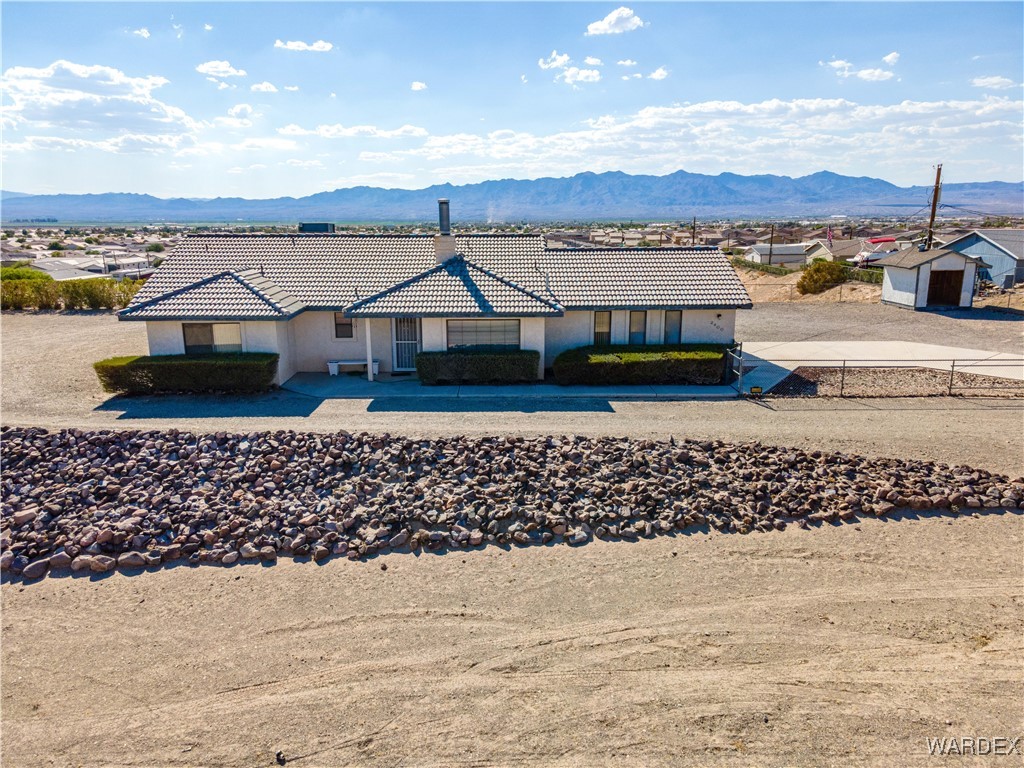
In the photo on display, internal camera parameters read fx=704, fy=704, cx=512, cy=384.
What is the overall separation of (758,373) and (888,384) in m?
3.53

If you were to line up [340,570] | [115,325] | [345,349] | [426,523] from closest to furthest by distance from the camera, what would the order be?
[340,570] → [426,523] → [345,349] → [115,325]

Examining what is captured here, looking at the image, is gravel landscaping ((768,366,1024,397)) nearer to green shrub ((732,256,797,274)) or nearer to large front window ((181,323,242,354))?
large front window ((181,323,242,354))

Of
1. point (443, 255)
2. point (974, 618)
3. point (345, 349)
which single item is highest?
point (443, 255)

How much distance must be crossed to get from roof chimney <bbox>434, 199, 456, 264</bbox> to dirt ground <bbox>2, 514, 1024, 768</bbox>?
1399 centimetres

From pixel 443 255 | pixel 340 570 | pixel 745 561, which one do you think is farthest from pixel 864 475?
pixel 443 255

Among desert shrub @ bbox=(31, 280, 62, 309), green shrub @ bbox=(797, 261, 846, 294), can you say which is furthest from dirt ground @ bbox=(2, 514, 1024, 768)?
green shrub @ bbox=(797, 261, 846, 294)

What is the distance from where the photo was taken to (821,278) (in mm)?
42812

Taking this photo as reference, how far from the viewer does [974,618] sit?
9.21 meters

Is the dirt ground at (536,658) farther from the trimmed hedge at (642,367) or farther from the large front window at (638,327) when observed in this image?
the large front window at (638,327)

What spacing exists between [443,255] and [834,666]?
57.9 feet

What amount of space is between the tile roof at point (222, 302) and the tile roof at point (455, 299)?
217 cm

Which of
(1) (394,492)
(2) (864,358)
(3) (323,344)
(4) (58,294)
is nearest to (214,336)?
(3) (323,344)

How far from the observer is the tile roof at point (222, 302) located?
770 inches

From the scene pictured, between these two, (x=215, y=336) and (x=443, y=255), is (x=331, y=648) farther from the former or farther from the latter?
(x=443, y=255)
